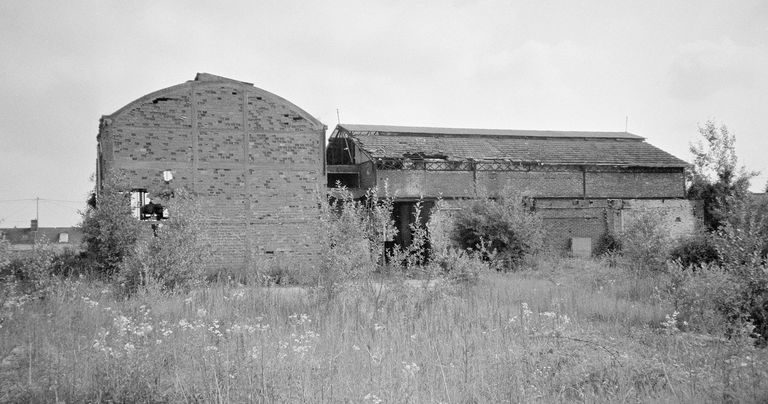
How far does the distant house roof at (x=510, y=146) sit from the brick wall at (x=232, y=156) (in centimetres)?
452

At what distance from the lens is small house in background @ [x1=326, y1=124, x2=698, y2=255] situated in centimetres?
2509

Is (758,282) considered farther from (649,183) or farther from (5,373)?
(649,183)

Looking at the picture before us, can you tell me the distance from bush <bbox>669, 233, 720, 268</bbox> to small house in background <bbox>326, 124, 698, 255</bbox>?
5133 millimetres

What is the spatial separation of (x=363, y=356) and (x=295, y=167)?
1516 cm

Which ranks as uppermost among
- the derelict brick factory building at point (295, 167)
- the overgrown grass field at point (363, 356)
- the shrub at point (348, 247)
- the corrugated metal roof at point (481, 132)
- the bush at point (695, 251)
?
the corrugated metal roof at point (481, 132)

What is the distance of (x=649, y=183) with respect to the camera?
95.7 feet

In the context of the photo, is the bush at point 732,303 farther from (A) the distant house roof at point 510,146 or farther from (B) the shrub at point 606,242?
(B) the shrub at point 606,242

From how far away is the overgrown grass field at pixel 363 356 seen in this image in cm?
527

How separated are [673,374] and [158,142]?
1754 cm

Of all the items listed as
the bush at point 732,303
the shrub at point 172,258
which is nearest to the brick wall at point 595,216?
the bush at point 732,303

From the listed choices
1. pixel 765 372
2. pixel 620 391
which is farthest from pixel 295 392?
pixel 765 372

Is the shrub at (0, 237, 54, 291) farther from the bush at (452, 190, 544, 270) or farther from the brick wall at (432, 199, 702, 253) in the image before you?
the brick wall at (432, 199, 702, 253)

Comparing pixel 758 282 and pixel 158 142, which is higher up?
pixel 158 142

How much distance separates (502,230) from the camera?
20.8m
